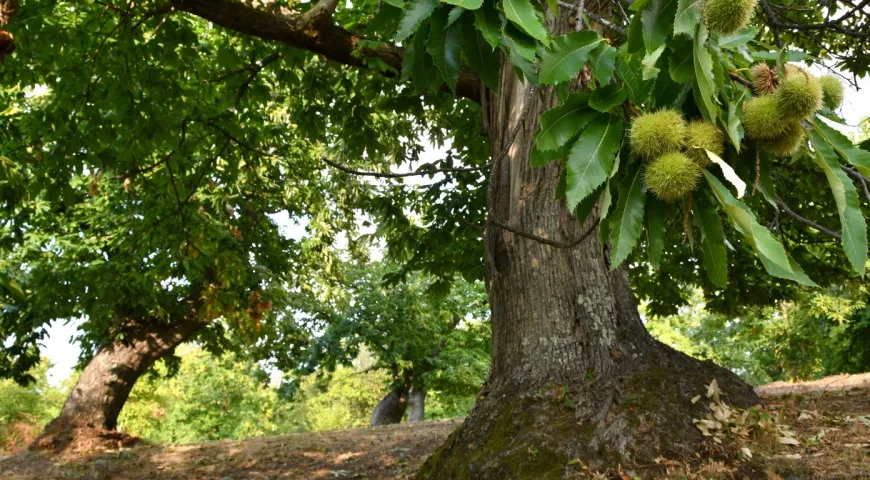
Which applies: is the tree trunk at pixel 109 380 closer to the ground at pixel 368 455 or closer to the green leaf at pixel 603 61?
the ground at pixel 368 455

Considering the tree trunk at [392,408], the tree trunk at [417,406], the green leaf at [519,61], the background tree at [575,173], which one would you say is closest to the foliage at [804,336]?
the tree trunk at [417,406]

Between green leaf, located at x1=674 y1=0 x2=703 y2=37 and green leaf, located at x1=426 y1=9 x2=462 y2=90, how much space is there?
23.8 inches

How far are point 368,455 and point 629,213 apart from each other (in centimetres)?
610

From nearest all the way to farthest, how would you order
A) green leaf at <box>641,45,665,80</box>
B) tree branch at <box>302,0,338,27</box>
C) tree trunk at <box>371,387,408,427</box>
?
green leaf at <box>641,45,665,80</box> < tree branch at <box>302,0,338,27</box> < tree trunk at <box>371,387,408,427</box>

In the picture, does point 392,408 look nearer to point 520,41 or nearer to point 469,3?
point 520,41

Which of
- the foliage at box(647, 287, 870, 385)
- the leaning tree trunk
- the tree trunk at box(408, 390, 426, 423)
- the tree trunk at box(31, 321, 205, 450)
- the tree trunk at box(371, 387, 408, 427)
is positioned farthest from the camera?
the tree trunk at box(371, 387, 408, 427)

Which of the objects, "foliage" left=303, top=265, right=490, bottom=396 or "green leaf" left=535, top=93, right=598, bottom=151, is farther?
"foliage" left=303, top=265, right=490, bottom=396

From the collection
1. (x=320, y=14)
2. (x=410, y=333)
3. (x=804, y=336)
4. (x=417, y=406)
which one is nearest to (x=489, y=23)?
(x=320, y=14)

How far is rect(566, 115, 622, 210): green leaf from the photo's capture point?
151 cm

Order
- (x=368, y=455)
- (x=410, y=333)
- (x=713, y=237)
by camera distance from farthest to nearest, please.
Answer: (x=410, y=333) < (x=368, y=455) < (x=713, y=237)

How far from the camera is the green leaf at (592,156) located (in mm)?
1511

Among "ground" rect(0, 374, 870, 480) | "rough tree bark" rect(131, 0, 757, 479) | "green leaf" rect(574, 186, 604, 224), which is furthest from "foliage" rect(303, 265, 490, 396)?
"green leaf" rect(574, 186, 604, 224)

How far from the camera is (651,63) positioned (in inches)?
62.2

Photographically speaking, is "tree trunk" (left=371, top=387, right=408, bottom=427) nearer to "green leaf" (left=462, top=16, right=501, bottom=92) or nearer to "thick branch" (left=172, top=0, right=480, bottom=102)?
"thick branch" (left=172, top=0, right=480, bottom=102)
